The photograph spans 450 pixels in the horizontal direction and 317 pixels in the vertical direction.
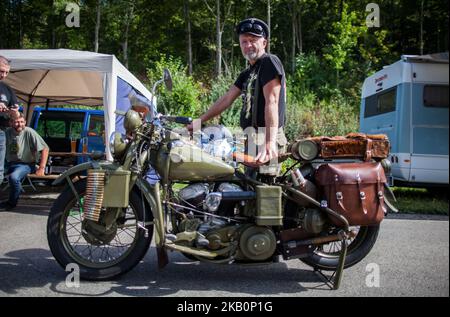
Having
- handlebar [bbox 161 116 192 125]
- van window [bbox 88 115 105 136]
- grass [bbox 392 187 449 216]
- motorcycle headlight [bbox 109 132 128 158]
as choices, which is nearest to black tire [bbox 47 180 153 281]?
motorcycle headlight [bbox 109 132 128 158]

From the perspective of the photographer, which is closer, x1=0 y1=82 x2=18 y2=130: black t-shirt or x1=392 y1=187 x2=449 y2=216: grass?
x1=0 y1=82 x2=18 y2=130: black t-shirt

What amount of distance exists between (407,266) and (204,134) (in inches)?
88.6

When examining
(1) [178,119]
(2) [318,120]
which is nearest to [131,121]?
(1) [178,119]

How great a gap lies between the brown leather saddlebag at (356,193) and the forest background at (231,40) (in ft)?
37.6

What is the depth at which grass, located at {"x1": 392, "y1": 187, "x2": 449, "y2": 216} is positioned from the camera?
6651mm

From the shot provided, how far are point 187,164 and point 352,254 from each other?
1617 millimetres

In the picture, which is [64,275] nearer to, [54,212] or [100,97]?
[54,212]

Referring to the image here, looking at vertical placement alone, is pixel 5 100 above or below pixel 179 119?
above

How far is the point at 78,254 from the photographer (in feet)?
10.5

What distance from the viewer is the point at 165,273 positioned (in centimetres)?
345

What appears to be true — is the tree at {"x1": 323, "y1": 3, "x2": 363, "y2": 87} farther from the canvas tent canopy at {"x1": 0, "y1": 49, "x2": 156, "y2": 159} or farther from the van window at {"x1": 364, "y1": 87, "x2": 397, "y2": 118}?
the canvas tent canopy at {"x1": 0, "y1": 49, "x2": 156, "y2": 159}

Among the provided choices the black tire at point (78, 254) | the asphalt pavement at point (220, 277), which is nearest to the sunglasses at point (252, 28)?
the black tire at point (78, 254)

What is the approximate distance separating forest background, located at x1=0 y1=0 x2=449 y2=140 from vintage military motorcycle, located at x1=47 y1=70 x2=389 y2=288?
11331 millimetres

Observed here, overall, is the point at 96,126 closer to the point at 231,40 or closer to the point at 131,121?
the point at 131,121
